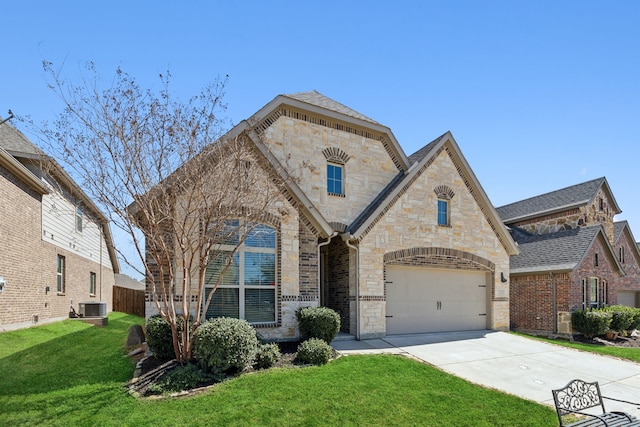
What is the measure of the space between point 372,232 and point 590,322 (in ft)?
34.0

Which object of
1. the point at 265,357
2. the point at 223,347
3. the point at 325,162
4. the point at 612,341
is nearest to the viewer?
the point at 223,347

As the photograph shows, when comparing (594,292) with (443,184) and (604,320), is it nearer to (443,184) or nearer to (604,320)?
(604,320)

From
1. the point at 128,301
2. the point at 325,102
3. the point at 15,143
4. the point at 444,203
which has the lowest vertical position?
the point at 128,301

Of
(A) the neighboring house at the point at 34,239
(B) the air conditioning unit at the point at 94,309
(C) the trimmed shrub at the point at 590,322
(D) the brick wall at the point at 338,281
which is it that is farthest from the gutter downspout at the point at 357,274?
(B) the air conditioning unit at the point at 94,309

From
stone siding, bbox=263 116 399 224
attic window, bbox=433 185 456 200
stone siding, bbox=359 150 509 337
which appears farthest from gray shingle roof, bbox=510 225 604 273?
stone siding, bbox=263 116 399 224

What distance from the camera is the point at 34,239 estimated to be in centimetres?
1462

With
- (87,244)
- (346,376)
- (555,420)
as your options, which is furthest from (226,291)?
(87,244)

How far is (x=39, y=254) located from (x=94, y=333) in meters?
4.34

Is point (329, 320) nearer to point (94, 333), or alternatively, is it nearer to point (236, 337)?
point (236, 337)

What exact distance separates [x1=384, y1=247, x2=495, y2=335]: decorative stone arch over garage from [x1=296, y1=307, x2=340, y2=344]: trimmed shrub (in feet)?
11.5

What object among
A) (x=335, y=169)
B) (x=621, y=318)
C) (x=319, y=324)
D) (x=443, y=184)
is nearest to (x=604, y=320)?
(x=621, y=318)

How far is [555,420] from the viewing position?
676 cm

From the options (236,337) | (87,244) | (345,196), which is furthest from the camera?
(87,244)

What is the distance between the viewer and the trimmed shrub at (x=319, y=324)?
→ 10.3m
